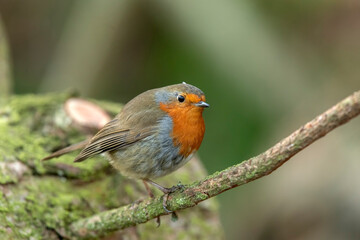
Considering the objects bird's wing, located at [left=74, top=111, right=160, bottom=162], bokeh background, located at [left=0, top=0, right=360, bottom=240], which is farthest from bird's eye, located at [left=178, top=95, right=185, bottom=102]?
bokeh background, located at [left=0, top=0, right=360, bottom=240]

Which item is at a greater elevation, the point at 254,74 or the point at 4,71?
the point at 4,71

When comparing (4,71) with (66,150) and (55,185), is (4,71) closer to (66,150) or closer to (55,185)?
(66,150)

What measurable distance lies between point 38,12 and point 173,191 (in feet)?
16.4

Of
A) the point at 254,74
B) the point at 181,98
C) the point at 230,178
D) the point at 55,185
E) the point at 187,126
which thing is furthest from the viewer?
the point at 254,74

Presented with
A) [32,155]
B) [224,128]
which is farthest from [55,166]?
[224,128]

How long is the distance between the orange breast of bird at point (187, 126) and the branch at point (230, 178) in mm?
417

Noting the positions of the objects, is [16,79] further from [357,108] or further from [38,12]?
[357,108]

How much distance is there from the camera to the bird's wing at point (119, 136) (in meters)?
3.47

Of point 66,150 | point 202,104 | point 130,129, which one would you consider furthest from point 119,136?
point 202,104

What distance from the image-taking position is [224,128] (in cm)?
583

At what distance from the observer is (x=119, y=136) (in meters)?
3.54

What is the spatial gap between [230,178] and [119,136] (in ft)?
3.88

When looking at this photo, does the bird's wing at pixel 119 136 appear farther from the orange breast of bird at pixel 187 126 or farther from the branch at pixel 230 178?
the branch at pixel 230 178

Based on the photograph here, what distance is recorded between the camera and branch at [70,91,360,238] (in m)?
2.17
